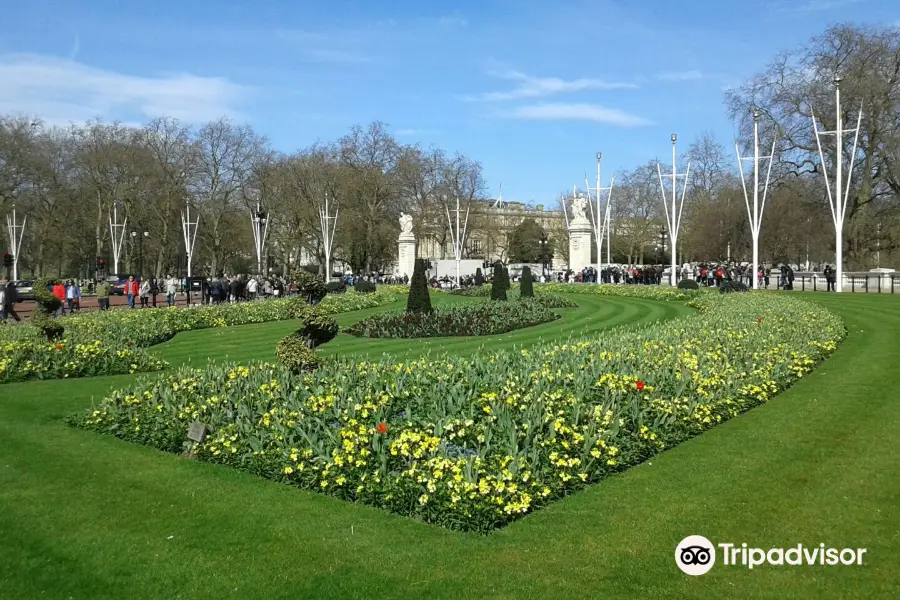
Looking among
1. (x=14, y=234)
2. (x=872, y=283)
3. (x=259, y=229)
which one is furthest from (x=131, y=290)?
(x=14, y=234)

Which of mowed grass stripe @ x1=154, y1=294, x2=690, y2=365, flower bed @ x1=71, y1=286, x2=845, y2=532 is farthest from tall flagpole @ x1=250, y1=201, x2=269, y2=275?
flower bed @ x1=71, y1=286, x2=845, y2=532

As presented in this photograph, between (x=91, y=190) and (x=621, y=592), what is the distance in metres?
69.4

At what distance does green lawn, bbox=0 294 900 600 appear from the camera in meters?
4.65

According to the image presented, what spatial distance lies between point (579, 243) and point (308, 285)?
48258 millimetres

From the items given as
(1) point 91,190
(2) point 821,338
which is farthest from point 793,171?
(1) point 91,190

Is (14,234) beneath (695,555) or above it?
above

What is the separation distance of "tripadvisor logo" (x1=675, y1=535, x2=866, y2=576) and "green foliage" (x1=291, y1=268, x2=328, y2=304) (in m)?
5.52

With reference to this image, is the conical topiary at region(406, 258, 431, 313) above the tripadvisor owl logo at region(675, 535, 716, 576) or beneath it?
above

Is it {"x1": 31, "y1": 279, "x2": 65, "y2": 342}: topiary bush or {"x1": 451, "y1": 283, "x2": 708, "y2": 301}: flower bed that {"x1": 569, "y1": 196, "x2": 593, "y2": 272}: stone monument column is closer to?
{"x1": 451, "y1": 283, "x2": 708, "y2": 301}: flower bed

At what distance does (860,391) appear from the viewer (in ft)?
33.3

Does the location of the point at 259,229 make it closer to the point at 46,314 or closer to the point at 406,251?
the point at 406,251

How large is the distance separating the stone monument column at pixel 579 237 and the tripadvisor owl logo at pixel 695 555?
50.3 m

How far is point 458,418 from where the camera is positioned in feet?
23.2

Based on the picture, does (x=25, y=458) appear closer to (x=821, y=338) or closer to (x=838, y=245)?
A: (x=821, y=338)
